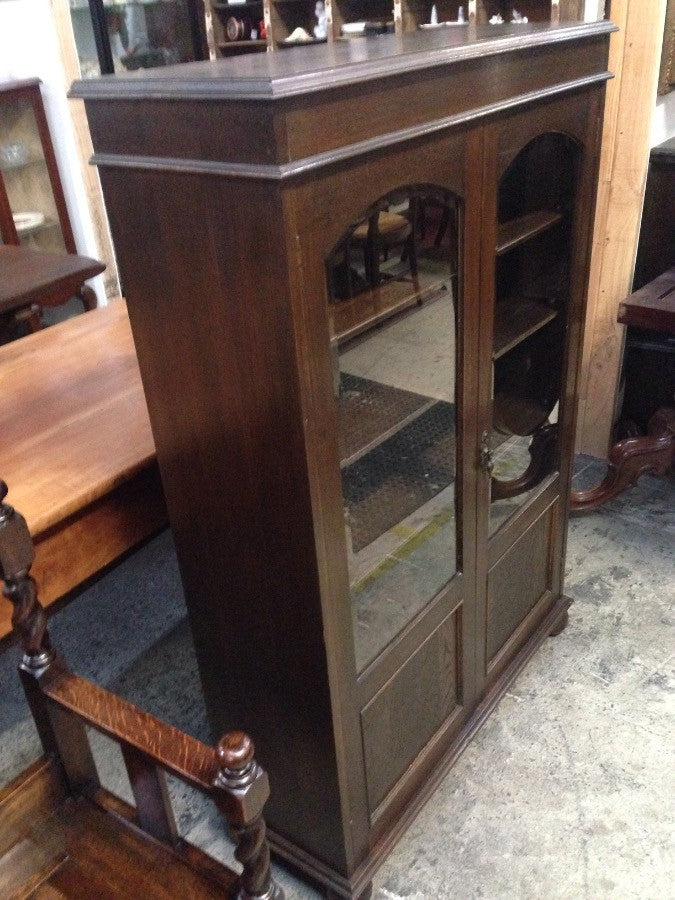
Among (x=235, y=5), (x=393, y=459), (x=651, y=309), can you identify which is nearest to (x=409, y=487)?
(x=393, y=459)

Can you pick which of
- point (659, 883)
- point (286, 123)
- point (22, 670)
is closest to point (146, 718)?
point (22, 670)

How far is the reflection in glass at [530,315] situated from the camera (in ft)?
4.27

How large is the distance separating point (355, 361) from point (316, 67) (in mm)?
370

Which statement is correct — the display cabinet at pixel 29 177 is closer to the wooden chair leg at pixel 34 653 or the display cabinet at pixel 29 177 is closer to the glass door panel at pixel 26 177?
the glass door panel at pixel 26 177

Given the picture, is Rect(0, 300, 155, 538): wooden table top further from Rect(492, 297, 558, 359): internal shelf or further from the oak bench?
Rect(492, 297, 558, 359): internal shelf

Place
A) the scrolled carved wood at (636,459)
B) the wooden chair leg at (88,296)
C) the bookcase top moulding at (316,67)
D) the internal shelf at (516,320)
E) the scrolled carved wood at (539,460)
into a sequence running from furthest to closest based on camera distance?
1. the wooden chair leg at (88,296)
2. the scrolled carved wood at (636,459)
3. the scrolled carved wood at (539,460)
4. the internal shelf at (516,320)
5. the bookcase top moulding at (316,67)

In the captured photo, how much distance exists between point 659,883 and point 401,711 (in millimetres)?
532

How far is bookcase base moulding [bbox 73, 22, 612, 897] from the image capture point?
34.8 inches

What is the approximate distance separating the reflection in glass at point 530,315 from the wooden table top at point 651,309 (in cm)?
54

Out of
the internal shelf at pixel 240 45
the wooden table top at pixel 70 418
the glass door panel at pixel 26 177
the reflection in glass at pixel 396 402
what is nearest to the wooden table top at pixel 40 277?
the wooden table top at pixel 70 418

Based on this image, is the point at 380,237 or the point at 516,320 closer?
the point at 380,237

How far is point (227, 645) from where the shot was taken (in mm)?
1281

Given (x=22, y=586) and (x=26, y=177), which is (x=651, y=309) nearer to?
(x=22, y=586)

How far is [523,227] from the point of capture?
1.32m
